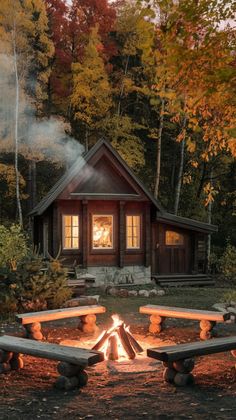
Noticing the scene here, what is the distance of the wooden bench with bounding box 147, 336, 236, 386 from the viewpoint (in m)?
6.80

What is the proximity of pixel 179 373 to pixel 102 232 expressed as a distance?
13.6 meters

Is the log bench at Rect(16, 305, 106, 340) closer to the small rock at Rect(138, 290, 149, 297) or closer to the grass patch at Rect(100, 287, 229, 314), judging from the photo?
the grass patch at Rect(100, 287, 229, 314)

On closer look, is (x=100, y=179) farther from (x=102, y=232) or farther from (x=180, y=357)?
(x=180, y=357)

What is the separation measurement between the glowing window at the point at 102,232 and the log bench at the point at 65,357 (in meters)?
12.8

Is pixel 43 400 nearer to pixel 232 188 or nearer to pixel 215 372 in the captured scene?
pixel 215 372

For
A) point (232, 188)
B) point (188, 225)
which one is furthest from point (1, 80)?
point (232, 188)

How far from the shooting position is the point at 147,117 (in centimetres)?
3119

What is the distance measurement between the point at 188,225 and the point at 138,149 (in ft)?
29.3

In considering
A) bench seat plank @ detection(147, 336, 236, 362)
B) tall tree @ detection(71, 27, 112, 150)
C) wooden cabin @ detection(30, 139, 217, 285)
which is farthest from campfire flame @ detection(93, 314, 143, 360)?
tall tree @ detection(71, 27, 112, 150)

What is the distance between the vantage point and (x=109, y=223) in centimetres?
2048

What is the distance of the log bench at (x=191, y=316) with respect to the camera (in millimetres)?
9906

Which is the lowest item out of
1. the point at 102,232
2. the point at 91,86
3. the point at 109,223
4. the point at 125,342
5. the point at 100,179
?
the point at 125,342

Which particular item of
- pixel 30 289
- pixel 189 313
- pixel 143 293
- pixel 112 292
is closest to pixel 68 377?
pixel 189 313

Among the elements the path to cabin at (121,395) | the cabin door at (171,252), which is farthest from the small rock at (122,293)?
the path to cabin at (121,395)
